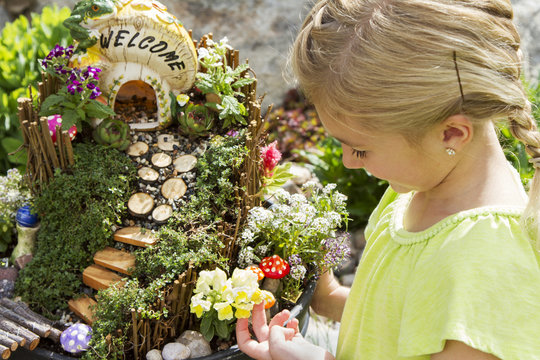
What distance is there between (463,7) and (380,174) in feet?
1.19

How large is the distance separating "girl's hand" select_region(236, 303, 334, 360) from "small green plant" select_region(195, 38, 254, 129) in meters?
1.04

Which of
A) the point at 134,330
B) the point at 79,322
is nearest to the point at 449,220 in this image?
the point at 134,330

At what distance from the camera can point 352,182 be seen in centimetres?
348

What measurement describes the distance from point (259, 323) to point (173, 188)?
862 mm

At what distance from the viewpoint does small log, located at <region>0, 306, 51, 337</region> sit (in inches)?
70.2

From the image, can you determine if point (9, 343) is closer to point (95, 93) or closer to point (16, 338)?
point (16, 338)

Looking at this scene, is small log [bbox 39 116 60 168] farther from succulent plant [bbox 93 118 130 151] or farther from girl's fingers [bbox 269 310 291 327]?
girl's fingers [bbox 269 310 291 327]

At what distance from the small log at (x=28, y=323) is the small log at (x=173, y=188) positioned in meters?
0.64

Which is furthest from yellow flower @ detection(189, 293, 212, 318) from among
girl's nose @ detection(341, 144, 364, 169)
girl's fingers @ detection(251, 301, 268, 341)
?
girl's nose @ detection(341, 144, 364, 169)

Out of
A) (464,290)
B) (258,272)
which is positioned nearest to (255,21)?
(258,272)

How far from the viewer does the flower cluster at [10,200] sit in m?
2.30

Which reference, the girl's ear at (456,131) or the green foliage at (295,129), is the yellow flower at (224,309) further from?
the green foliage at (295,129)

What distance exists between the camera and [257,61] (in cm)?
457

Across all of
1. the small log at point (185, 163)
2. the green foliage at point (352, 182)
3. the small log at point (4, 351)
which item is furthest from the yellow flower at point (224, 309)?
the green foliage at point (352, 182)
